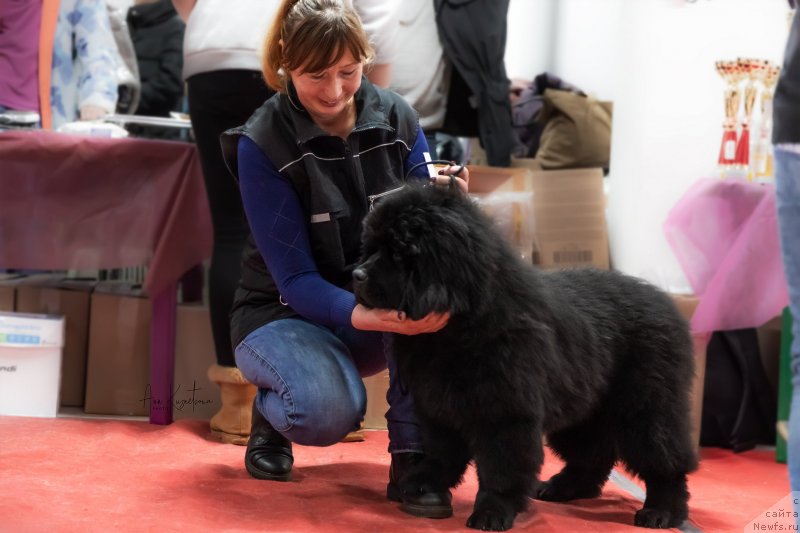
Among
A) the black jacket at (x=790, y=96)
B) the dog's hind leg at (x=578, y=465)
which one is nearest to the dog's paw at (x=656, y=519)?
the dog's hind leg at (x=578, y=465)

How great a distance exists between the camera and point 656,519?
2105mm

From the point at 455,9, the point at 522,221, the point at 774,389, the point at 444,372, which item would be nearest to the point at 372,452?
the point at 444,372

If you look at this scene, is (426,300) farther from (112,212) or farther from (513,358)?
(112,212)

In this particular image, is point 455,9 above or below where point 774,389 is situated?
above

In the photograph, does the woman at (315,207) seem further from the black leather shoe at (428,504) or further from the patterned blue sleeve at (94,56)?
the patterned blue sleeve at (94,56)

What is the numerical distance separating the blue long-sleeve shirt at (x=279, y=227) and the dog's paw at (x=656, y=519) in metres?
0.84

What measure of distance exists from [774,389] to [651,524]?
1539mm

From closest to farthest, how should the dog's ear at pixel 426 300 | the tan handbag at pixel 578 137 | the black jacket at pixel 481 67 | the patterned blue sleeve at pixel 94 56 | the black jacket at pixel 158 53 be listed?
1. the dog's ear at pixel 426 300
2. the patterned blue sleeve at pixel 94 56
3. the black jacket at pixel 481 67
4. the tan handbag at pixel 578 137
5. the black jacket at pixel 158 53

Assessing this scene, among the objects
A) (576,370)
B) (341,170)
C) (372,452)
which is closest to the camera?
(576,370)

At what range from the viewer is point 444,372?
1.92m

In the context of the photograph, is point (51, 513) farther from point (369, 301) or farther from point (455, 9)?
point (455, 9)

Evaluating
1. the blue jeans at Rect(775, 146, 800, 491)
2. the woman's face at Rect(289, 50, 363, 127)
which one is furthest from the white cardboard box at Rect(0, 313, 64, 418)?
the blue jeans at Rect(775, 146, 800, 491)

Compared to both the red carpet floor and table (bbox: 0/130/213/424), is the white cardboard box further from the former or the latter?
table (bbox: 0/130/213/424)

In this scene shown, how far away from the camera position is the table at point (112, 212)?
3.02m
